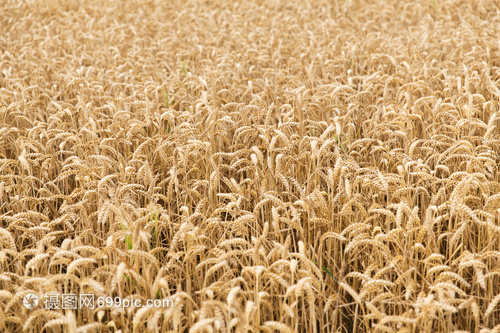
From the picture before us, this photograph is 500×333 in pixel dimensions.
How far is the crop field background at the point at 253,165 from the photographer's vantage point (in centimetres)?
177

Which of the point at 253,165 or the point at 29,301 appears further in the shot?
the point at 253,165

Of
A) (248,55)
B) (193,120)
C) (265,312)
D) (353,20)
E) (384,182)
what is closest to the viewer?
(265,312)

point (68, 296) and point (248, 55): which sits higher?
point (248, 55)

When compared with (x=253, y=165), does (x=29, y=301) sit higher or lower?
lower

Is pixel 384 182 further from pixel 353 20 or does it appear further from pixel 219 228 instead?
pixel 353 20

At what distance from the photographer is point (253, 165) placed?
8.48ft

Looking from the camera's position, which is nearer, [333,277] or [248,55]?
[333,277]

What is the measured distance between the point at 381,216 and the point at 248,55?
105 inches

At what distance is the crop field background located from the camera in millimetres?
1772

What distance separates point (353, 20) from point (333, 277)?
4.58 meters

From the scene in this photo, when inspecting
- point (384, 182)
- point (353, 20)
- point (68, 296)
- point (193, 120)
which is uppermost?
point (353, 20)

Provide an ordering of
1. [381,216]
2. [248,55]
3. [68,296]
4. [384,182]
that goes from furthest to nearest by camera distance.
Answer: [248,55] → [381,216] → [384,182] → [68,296]

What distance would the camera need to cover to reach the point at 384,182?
2131mm

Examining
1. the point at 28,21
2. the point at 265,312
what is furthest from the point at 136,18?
the point at 265,312
